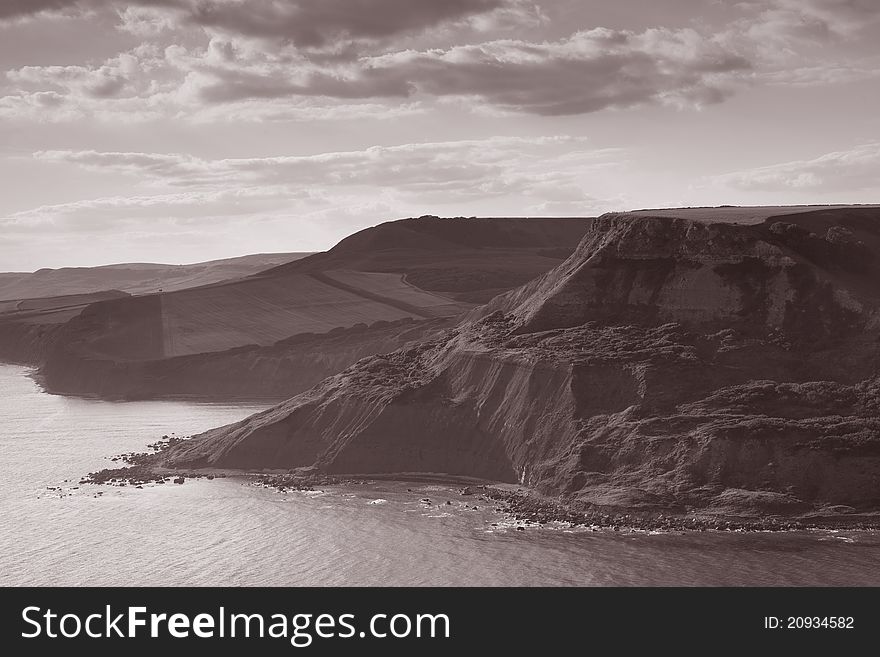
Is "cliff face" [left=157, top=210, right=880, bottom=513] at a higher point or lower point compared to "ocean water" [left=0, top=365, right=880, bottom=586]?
higher

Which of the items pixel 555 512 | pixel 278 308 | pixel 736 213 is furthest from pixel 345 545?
pixel 278 308

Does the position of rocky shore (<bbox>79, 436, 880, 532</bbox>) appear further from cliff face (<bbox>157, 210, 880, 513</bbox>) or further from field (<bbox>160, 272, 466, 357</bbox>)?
field (<bbox>160, 272, 466, 357</bbox>)

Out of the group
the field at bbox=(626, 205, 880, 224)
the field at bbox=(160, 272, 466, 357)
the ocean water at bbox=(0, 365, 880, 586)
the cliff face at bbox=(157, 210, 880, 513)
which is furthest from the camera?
the field at bbox=(160, 272, 466, 357)

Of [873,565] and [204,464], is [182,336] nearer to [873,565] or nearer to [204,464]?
[204,464]

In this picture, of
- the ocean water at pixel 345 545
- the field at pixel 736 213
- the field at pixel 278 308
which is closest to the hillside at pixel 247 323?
the field at pixel 278 308

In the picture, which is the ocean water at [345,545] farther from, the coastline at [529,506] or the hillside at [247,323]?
the hillside at [247,323]

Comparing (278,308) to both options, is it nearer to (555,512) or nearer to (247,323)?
(247,323)

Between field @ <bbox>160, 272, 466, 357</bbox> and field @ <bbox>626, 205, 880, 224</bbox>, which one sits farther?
field @ <bbox>160, 272, 466, 357</bbox>

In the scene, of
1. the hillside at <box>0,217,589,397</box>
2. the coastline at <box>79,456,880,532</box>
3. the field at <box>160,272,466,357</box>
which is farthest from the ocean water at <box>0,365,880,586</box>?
the field at <box>160,272,466,357</box>
